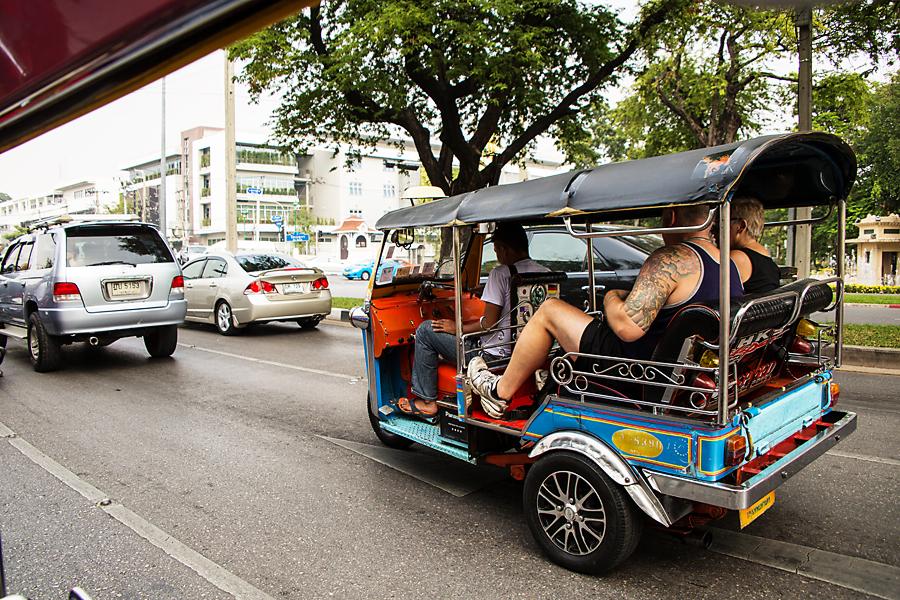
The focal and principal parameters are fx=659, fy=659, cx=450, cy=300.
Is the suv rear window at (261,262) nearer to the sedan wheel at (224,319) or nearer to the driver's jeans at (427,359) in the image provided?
the sedan wheel at (224,319)

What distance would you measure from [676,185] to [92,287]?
7.94 metres

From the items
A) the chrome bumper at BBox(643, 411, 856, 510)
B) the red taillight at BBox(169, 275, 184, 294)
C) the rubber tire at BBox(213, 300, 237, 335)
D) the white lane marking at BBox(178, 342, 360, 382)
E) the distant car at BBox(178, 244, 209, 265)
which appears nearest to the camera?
the chrome bumper at BBox(643, 411, 856, 510)

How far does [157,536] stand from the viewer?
381 centimetres

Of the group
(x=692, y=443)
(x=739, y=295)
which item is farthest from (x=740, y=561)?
(x=739, y=295)

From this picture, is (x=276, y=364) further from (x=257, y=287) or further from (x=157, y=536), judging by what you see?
(x=157, y=536)

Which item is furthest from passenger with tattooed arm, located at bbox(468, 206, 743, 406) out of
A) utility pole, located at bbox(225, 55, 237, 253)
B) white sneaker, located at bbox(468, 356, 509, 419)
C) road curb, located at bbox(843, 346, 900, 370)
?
utility pole, located at bbox(225, 55, 237, 253)

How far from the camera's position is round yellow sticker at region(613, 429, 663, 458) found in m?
3.04

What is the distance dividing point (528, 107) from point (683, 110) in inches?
245

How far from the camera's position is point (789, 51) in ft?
51.4

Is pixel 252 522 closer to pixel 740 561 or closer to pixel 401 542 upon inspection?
pixel 401 542

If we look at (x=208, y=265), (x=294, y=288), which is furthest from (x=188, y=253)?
(x=294, y=288)

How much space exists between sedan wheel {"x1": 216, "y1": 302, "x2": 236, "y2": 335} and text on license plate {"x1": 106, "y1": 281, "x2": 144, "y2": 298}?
10.2ft

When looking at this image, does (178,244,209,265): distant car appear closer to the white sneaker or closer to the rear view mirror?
the rear view mirror

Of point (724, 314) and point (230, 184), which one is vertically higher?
point (230, 184)
